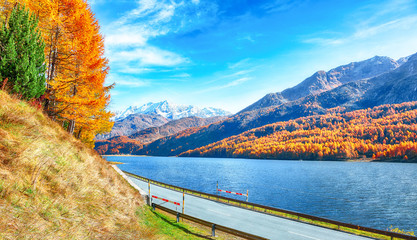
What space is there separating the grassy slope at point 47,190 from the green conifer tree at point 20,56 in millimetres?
2113

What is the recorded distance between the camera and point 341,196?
45562 millimetres

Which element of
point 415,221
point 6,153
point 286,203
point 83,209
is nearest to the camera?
point 6,153

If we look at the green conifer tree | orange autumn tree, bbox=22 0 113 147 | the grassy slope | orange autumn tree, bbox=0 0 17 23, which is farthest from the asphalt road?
orange autumn tree, bbox=0 0 17 23

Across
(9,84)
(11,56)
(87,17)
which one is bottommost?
(9,84)

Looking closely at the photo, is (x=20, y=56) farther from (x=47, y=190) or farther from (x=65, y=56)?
(x=47, y=190)

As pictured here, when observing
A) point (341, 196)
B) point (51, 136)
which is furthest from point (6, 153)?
point (341, 196)

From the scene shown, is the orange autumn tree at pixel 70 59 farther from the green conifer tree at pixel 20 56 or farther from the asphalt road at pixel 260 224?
the asphalt road at pixel 260 224

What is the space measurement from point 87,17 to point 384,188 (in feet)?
226

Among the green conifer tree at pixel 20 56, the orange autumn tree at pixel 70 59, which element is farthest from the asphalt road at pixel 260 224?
the green conifer tree at pixel 20 56

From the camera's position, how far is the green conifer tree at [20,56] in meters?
12.3

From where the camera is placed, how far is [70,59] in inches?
710

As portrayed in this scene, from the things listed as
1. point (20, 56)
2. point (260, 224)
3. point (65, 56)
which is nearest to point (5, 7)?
point (65, 56)

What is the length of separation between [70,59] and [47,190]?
14.1m

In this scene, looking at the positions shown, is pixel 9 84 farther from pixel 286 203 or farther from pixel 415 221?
pixel 415 221
